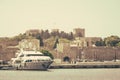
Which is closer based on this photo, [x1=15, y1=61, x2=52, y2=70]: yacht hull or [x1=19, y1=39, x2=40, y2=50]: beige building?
[x1=15, y1=61, x2=52, y2=70]: yacht hull

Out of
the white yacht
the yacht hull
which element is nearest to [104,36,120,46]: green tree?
the white yacht

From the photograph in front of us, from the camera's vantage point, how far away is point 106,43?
11156cm

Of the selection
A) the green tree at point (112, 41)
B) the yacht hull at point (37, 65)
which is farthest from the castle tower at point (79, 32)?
the yacht hull at point (37, 65)

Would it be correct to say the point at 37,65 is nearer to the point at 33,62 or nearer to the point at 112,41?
the point at 33,62

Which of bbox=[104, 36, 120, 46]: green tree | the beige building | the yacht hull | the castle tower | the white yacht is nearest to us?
the yacht hull

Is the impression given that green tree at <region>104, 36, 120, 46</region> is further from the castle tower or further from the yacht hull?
the yacht hull

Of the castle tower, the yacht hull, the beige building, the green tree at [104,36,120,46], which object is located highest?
the castle tower

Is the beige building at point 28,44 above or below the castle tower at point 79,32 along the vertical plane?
below

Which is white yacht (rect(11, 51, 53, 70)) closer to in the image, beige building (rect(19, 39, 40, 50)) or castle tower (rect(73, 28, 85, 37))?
beige building (rect(19, 39, 40, 50))

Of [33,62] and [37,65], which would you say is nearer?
[37,65]

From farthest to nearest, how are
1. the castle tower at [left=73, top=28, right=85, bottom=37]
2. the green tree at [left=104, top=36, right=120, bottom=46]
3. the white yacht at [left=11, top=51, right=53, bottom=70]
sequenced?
the castle tower at [left=73, top=28, right=85, bottom=37] < the green tree at [left=104, top=36, right=120, bottom=46] < the white yacht at [left=11, top=51, right=53, bottom=70]

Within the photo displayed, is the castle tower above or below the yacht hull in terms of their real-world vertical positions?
above

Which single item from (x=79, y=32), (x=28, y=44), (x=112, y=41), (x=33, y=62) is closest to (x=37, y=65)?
(x=33, y=62)

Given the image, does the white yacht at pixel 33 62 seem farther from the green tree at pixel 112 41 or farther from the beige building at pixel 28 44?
the green tree at pixel 112 41
